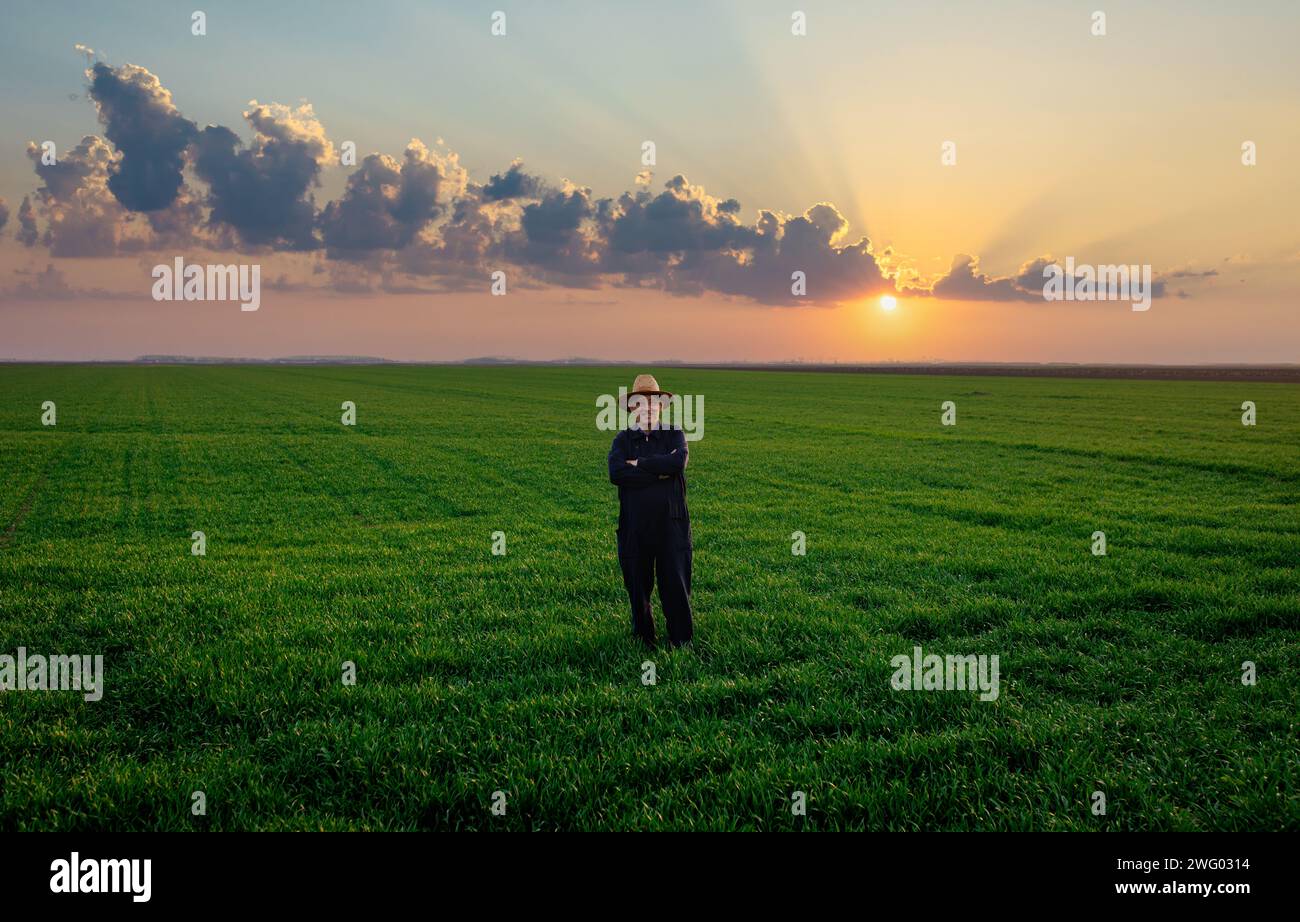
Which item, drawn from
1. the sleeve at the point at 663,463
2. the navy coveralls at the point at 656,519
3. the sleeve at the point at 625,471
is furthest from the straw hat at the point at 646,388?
the sleeve at the point at 663,463

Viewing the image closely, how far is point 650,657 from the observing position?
7.64 m

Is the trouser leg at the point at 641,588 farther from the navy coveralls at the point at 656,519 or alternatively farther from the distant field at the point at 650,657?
the distant field at the point at 650,657

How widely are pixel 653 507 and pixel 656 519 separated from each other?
13 centimetres

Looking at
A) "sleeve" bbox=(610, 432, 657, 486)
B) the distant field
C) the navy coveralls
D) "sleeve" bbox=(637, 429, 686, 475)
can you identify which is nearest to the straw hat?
the navy coveralls

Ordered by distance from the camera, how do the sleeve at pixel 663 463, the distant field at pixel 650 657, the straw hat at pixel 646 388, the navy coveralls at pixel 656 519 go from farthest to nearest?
1. the straw hat at pixel 646 388
2. the navy coveralls at pixel 656 519
3. the sleeve at pixel 663 463
4. the distant field at pixel 650 657

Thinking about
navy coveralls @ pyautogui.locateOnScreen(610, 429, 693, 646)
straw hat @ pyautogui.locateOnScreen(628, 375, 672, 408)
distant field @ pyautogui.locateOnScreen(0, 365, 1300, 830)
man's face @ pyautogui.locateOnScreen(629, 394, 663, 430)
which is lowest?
distant field @ pyautogui.locateOnScreen(0, 365, 1300, 830)

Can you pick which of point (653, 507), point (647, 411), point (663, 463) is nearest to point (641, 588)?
point (653, 507)

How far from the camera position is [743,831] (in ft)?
15.5

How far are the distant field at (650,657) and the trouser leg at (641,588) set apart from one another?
11.4 inches

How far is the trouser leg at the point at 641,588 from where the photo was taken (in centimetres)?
774

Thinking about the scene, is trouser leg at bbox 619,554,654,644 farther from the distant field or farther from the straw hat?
the straw hat

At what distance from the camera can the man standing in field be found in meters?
7.59

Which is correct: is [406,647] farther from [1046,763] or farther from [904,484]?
[904,484]

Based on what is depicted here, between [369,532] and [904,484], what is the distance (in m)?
13.6
